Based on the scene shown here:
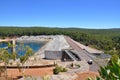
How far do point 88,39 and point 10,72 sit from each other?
79023 millimetres

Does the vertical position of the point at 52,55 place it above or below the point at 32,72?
below

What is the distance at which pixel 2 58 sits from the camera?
17.5 metres

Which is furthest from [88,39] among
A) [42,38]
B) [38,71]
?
[38,71]

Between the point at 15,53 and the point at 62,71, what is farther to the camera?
the point at 62,71

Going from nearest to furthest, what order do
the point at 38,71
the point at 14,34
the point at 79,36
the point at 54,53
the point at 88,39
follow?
the point at 38,71
the point at 54,53
the point at 88,39
the point at 79,36
the point at 14,34

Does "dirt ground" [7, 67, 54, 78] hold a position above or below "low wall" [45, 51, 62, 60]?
above

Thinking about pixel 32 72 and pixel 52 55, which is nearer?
pixel 32 72

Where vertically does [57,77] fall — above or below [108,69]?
below

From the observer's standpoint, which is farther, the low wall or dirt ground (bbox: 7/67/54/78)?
the low wall

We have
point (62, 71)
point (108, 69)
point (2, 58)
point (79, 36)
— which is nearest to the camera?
point (108, 69)

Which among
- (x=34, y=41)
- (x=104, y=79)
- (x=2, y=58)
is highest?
(x=104, y=79)

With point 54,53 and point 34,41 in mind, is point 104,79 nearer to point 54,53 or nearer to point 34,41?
point 54,53

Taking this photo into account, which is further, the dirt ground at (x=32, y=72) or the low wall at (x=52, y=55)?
the low wall at (x=52, y=55)

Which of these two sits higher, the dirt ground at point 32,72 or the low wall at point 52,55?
the dirt ground at point 32,72
